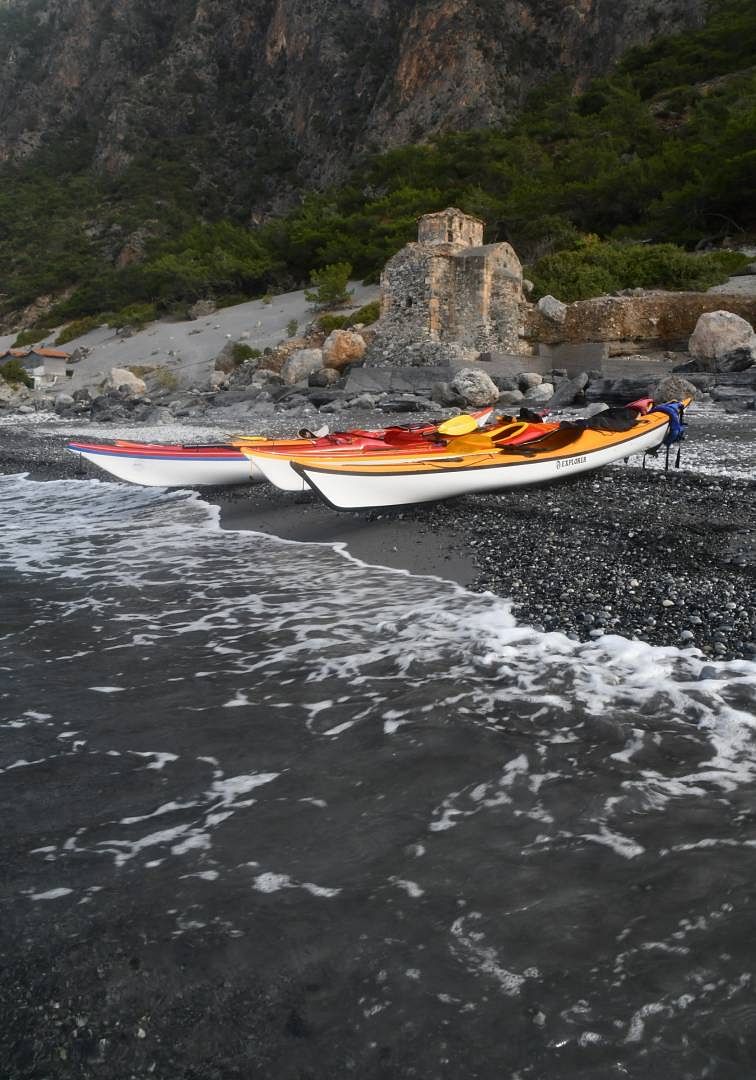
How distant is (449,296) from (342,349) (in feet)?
13.1

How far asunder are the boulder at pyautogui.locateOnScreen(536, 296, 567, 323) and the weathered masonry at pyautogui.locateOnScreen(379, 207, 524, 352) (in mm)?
706

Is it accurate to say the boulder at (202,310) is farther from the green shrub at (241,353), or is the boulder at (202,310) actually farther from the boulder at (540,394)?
the boulder at (540,394)

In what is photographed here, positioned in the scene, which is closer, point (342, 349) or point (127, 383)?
point (342, 349)

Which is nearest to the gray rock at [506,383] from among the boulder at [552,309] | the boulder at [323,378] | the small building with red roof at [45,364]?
the boulder at [323,378]

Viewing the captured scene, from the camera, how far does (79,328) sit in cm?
4556

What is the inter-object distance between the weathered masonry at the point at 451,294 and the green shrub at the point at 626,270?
2.82 m

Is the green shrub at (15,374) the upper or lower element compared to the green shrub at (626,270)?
lower

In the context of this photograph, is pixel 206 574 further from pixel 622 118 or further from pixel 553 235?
pixel 622 118

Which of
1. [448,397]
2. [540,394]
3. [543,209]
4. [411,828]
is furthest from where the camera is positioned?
[543,209]

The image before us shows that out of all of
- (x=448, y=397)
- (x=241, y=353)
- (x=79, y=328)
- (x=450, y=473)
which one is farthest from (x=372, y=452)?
(x=79, y=328)

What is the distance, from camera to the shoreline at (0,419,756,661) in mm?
3902

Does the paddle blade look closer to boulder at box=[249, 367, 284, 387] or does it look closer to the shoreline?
the shoreline

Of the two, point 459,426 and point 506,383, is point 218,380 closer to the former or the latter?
point 506,383

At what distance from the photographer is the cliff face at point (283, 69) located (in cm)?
5650
